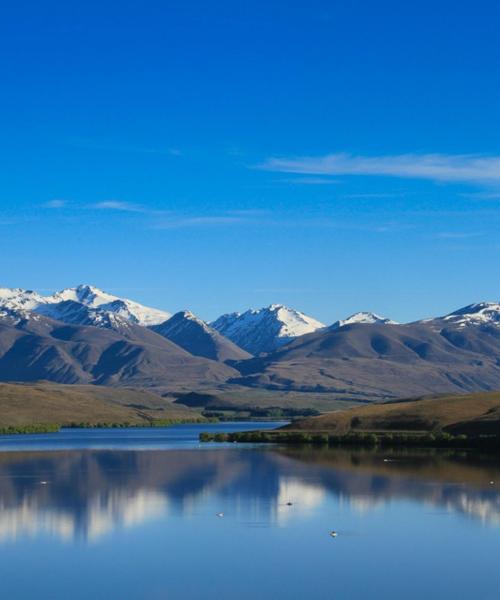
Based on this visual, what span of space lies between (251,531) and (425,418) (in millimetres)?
103066

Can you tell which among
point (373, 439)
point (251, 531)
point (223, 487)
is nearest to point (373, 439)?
point (373, 439)

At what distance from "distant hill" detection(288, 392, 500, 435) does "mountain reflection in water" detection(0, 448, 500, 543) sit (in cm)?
1995

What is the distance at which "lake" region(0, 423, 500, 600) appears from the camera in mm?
53812

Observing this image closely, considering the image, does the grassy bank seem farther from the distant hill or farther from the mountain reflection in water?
the mountain reflection in water

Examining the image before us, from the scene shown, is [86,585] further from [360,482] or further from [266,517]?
[360,482]

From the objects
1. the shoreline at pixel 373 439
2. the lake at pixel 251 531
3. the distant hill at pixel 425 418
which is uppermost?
the distant hill at pixel 425 418

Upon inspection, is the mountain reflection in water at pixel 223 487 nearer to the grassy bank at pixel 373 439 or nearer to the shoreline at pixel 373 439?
the shoreline at pixel 373 439

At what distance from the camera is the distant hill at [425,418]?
157000 mm

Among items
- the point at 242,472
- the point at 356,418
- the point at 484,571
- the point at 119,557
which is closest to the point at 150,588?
the point at 119,557

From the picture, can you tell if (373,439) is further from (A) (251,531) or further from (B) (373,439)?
(A) (251,531)

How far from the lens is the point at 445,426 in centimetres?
16062

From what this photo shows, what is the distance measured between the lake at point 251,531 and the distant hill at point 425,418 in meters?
38.3

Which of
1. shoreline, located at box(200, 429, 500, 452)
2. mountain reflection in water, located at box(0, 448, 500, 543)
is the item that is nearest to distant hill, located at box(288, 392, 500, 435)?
shoreline, located at box(200, 429, 500, 452)

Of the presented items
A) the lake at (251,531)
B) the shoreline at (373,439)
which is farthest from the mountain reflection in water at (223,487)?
the shoreline at (373,439)
